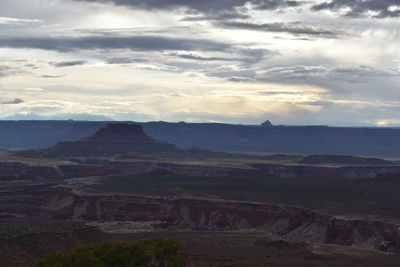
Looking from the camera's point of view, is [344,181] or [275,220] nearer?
[275,220]

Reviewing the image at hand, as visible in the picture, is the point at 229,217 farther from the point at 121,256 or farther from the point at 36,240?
the point at 121,256

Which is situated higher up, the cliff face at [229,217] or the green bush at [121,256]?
the green bush at [121,256]

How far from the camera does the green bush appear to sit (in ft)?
197

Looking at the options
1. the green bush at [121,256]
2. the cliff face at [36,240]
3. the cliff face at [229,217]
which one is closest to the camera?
the green bush at [121,256]

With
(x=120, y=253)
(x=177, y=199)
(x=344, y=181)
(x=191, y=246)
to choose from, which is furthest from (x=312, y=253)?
(x=344, y=181)

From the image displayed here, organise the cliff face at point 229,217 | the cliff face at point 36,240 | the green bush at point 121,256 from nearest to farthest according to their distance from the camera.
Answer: the green bush at point 121,256 < the cliff face at point 36,240 < the cliff face at point 229,217

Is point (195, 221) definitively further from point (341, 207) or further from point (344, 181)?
point (344, 181)

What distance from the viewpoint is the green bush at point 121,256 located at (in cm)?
6019

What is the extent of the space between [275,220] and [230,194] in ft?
81.0

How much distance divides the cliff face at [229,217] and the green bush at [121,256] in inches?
1954

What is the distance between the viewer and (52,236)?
94750mm

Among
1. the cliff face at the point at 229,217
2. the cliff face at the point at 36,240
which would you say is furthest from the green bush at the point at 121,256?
the cliff face at the point at 229,217

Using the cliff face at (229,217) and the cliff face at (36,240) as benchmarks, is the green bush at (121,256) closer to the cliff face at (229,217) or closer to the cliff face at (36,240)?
the cliff face at (36,240)

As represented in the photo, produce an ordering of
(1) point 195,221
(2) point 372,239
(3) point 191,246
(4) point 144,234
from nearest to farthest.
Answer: (3) point 191,246 < (2) point 372,239 < (4) point 144,234 < (1) point 195,221
